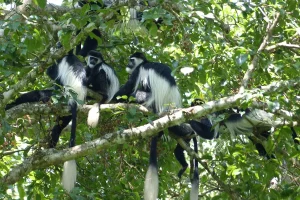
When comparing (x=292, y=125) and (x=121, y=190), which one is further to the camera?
(x=121, y=190)

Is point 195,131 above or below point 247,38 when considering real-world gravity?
below

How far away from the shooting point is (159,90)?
4.32 meters

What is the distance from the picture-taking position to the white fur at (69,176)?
3.27 meters

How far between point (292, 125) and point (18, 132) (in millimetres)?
1942

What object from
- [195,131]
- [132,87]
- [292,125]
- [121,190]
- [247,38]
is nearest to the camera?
[292,125]

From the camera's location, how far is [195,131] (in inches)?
166

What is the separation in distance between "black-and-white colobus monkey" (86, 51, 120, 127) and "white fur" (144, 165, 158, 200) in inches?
38.7

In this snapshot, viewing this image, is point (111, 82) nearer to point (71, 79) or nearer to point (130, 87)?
point (130, 87)

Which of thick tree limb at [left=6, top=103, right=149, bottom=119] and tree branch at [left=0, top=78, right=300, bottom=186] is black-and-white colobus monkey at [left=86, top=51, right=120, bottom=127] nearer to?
thick tree limb at [left=6, top=103, right=149, bottom=119]

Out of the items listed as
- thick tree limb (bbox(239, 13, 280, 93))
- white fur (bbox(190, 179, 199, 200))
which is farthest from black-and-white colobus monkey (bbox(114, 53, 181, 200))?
thick tree limb (bbox(239, 13, 280, 93))

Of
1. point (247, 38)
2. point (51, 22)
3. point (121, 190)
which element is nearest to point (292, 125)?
point (247, 38)

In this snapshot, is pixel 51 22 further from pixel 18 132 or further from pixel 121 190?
pixel 121 190

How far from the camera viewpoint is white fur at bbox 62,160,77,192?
10.7 ft

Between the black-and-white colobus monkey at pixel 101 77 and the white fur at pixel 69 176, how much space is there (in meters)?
1.06
